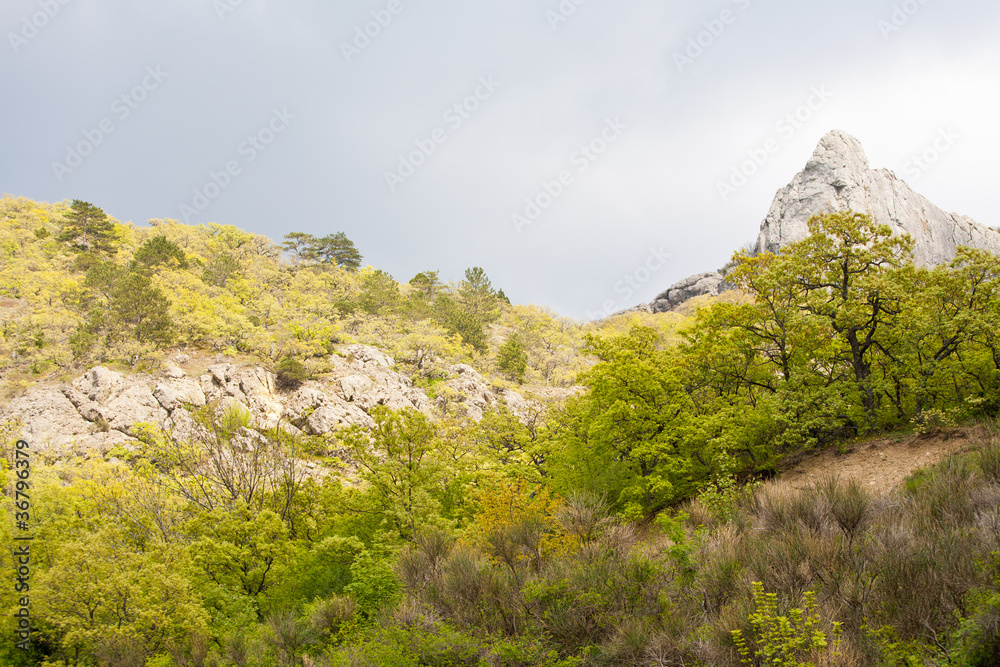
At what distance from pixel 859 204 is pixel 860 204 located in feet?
1.26

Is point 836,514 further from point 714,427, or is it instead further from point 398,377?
point 398,377

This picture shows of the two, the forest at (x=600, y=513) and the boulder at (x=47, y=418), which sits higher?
the boulder at (x=47, y=418)

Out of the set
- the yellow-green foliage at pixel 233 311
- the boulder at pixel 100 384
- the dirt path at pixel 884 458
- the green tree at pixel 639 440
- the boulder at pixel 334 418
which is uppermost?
the yellow-green foliage at pixel 233 311

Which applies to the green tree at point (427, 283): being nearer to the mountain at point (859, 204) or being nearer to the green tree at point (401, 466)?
the green tree at point (401, 466)

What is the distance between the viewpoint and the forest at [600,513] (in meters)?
5.75

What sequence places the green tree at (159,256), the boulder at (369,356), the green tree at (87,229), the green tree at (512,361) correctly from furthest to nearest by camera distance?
the green tree at (512,361) → the green tree at (87,229) → the green tree at (159,256) → the boulder at (369,356)

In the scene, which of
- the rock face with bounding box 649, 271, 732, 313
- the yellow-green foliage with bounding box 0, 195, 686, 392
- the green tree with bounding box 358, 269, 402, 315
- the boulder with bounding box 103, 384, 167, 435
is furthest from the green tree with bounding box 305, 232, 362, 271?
the rock face with bounding box 649, 271, 732, 313

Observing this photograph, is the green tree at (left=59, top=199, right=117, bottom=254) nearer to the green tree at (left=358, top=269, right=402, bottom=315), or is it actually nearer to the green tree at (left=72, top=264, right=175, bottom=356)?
the green tree at (left=72, top=264, right=175, bottom=356)

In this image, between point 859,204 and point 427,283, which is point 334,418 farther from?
point 859,204

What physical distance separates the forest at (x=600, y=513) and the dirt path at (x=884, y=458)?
630 mm

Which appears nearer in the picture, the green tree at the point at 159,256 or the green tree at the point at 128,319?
the green tree at the point at 128,319

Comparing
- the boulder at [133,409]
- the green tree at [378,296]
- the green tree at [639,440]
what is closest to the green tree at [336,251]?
the green tree at [378,296]

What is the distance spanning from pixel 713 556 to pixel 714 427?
456 inches

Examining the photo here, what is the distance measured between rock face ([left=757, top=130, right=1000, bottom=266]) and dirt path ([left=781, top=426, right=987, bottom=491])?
81.5 m
